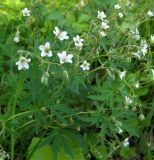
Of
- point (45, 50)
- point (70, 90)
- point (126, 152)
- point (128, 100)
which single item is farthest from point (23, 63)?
point (126, 152)

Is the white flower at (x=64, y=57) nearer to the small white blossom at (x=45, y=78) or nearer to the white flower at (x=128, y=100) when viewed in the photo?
the small white blossom at (x=45, y=78)

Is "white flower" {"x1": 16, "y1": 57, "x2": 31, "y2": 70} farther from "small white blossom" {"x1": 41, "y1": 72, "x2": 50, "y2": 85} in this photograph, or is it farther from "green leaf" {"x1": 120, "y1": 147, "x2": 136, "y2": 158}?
"green leaf" {"x1": 120, "y1": 147, "x2": 136, "y2": 158}

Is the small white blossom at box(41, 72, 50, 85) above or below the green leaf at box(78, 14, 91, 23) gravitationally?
below

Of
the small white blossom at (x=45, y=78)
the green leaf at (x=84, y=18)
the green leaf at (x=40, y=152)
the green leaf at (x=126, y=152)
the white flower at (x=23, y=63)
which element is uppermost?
the green leaf at (x=84, y=18)

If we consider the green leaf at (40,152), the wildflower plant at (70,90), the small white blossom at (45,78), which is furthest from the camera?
the green leaf at (40,152)

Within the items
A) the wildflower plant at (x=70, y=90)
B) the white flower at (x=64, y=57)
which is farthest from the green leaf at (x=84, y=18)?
the white flower at (x=64, y=57)

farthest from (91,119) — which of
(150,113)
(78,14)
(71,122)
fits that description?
(78,14)

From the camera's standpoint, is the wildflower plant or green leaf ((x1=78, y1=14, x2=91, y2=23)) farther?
green leaf ((x1=78, y1=14, x2=91, y2=23))

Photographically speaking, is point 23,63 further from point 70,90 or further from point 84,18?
point 84,18

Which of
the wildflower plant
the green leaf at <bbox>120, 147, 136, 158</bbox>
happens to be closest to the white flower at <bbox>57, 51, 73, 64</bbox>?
the wildflower plant
